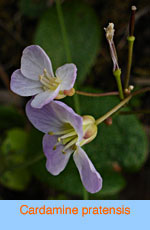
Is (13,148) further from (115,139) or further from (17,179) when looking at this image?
(115,139)

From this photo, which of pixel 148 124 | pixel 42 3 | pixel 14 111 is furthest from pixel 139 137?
pixel 42 3

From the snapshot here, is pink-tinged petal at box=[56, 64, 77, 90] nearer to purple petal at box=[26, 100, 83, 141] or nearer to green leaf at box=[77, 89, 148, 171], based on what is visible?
purple petal at box=[26, 100, 83, 141]

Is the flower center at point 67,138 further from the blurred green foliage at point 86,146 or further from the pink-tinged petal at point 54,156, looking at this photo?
the blurred green foliage at point 86,146

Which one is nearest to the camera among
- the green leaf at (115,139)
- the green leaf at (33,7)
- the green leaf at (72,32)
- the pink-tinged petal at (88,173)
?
the pink-tinged petal at (88,173)

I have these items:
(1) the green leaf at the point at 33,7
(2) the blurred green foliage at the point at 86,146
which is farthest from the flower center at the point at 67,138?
(1) the green leaf at the point at 33,7

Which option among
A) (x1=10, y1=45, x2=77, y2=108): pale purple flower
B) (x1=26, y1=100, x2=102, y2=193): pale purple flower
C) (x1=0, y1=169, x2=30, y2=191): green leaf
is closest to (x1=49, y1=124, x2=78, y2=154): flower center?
(x1=26, y1=100, x2=102, y2=193): pale purple flower

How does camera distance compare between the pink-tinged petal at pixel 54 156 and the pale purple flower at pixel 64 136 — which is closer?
the pale purple flower at pixel 64 136

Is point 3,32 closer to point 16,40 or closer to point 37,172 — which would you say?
point 16,40
